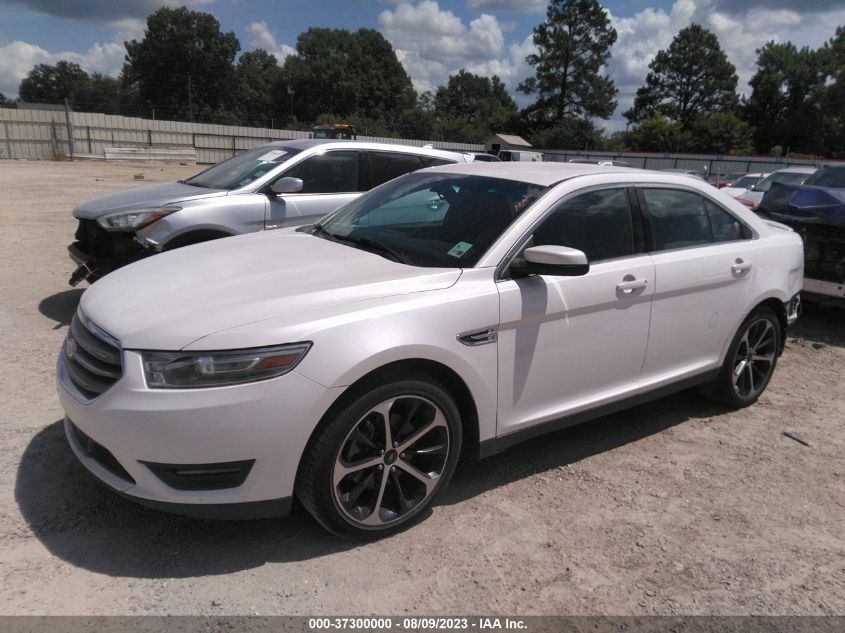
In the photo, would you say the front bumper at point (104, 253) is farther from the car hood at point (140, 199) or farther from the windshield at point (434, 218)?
the windshield at point (434, 218)

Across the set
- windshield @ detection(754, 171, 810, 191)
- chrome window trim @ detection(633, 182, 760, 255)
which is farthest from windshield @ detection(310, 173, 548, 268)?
windshield @ detection(754, 171, 810, 191)

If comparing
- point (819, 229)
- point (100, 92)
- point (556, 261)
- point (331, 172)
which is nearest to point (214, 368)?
point (556, 261)

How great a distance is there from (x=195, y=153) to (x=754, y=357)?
34.5m

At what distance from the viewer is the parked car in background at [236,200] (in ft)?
18.6

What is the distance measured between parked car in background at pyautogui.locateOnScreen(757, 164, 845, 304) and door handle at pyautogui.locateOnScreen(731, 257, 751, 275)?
2.82m

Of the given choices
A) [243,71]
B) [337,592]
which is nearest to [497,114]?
[243,71]

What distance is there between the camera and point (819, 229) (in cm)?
650

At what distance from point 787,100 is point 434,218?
80396 millimetres

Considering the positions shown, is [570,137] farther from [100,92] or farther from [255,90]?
[100,92]

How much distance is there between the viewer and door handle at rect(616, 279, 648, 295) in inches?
140

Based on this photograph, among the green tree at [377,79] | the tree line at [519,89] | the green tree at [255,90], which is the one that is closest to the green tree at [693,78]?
the tree line at [519,89]

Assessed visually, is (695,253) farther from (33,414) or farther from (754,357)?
(33,414)

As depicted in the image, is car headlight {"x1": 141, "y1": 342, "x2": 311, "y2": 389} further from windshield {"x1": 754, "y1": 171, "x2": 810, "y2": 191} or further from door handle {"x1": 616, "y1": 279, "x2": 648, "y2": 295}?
windshield {"x1": 754, "y1": 171, "x2": 810, "y2": 191}

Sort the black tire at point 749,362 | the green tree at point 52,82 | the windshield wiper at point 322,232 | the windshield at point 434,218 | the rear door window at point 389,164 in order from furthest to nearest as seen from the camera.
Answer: the green tree at point 52,82
the rear door window at point 389,164
the black tire at point 749,362
the windshield wiper at point 322,232
the windshield at point 434,218
